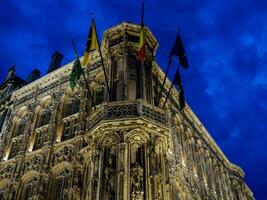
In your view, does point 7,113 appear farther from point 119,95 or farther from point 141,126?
point 141,126

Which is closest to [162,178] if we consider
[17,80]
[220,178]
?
[220,178]

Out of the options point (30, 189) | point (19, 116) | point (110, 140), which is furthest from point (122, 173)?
point (19, 116)

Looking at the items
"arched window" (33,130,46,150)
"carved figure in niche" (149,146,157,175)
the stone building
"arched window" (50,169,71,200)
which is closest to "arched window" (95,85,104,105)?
the stone building

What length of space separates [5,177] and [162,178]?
38.1 ft

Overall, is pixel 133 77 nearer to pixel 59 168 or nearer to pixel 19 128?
pixel 59 168

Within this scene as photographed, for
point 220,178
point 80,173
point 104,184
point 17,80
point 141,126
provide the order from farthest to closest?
point 17,80 < point 220,178 < point 80,173 < point 141,126 < point 104,184

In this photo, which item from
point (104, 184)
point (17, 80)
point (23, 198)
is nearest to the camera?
point (104, 184)

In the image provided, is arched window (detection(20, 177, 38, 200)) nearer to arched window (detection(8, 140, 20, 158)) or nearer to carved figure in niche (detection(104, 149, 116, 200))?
arched window (detection(8, 140, 20, 158))

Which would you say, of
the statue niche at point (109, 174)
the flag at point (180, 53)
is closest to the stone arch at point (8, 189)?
the statue niche at point (109, 174)

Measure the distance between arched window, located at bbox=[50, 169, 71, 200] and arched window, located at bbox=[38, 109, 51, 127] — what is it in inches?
223

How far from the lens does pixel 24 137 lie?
90.8 ft

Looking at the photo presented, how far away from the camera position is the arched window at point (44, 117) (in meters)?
28.2

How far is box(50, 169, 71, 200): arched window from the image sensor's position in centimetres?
2253

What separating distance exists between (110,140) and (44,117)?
9670 mm
